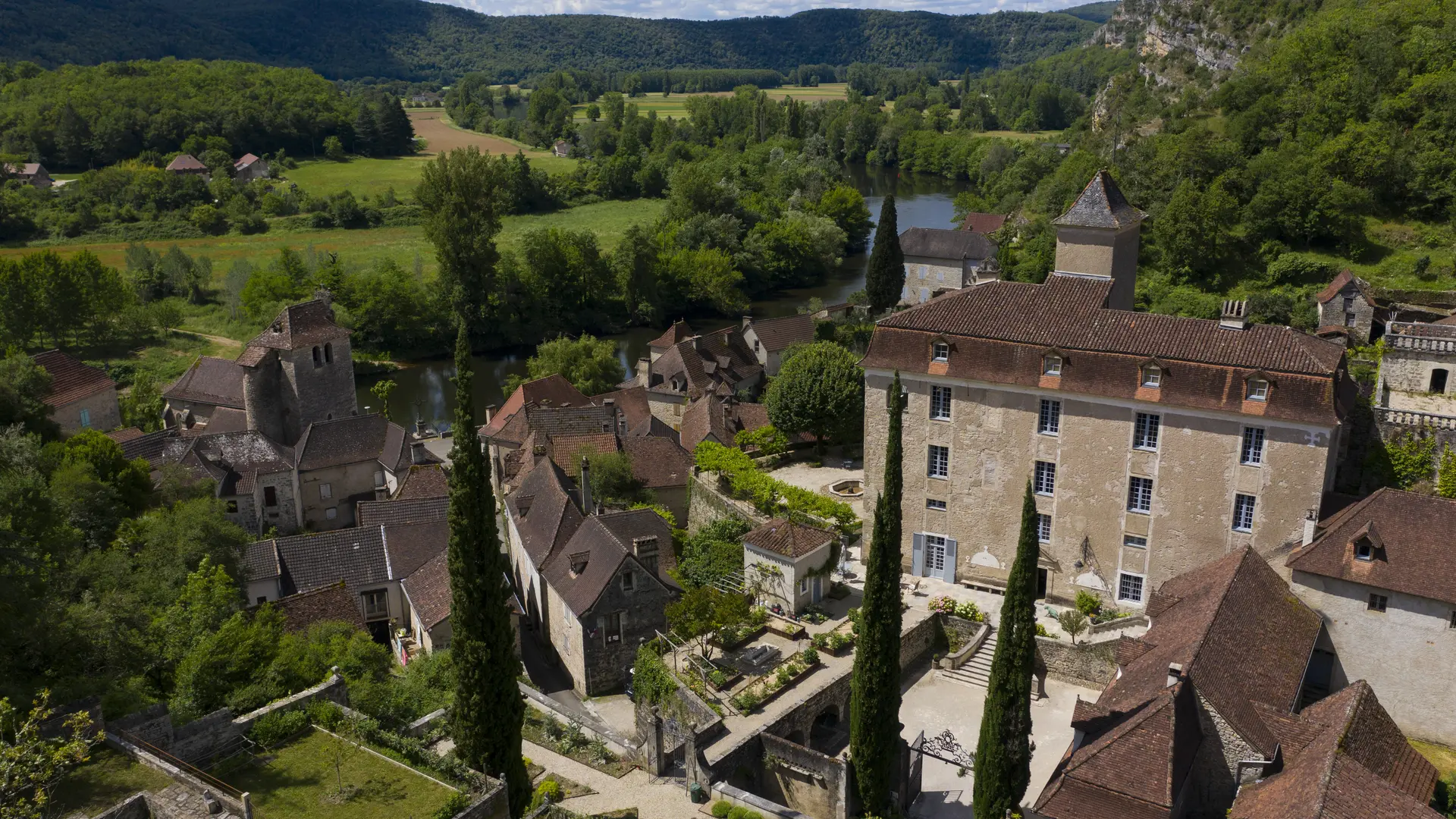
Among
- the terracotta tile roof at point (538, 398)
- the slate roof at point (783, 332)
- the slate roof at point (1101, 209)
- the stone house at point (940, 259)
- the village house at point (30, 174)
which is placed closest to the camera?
the slate roof at point (1101, 209)

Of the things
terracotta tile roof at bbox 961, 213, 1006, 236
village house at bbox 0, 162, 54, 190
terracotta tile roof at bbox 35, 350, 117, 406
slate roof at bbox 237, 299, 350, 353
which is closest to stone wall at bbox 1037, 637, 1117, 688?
slate roof at bbox 237, 299, 350, 353

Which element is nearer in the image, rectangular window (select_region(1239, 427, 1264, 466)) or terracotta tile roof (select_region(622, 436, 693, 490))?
rectangular window (select_region(1239, 427, 1264, 466))

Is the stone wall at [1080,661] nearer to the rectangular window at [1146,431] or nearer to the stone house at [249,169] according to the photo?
the rectangular window at [1146,431]

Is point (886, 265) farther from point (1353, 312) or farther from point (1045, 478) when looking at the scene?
point (1045, 478)

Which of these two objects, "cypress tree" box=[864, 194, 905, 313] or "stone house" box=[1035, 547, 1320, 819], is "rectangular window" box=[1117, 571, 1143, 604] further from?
"cypress tree" box=[864, 194, 905, 313]

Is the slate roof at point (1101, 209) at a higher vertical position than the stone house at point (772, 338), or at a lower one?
higher

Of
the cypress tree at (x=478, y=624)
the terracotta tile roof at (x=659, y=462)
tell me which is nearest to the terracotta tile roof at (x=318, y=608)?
the cypress tree at (x=478, y=624)
